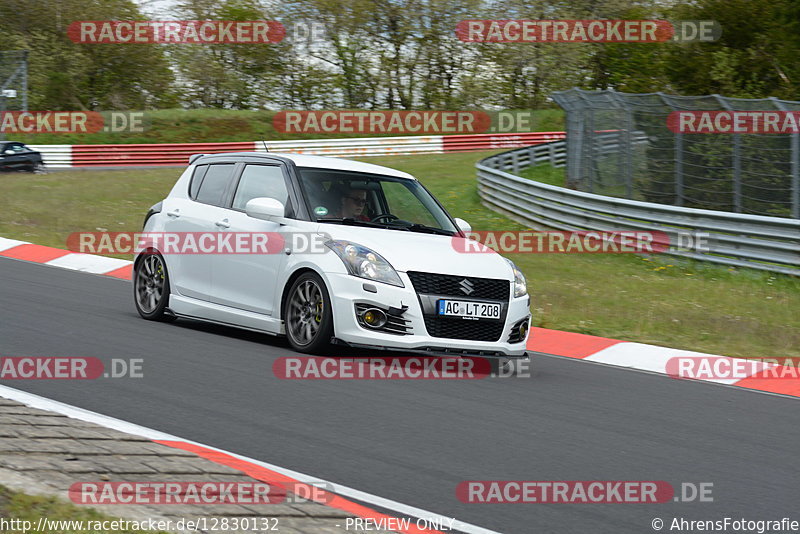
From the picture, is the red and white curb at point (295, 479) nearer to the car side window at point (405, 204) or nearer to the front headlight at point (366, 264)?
the front headlight at point (366, 264)

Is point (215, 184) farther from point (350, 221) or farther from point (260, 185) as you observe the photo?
point (350, 221)

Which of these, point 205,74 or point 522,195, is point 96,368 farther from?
point 205,74

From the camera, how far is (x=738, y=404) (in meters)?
7.86

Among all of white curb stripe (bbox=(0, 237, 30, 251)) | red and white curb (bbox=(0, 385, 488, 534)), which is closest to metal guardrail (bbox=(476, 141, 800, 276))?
white curb stripe (bbox=(0, 237, 30, 251))

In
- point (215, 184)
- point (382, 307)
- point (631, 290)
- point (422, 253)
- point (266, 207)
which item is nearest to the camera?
point (382, 307)

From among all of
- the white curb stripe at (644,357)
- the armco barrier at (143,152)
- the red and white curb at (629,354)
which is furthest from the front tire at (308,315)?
the armco barrier at (143,152)

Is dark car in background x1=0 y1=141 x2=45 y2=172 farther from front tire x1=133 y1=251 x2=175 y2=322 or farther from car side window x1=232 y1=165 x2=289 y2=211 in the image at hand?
car side window x1=232 y1=165 x2=289 y2=211

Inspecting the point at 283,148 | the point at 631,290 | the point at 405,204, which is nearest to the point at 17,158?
the point at 283,148

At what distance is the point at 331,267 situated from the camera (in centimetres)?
806

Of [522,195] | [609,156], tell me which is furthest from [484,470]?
[522,195]

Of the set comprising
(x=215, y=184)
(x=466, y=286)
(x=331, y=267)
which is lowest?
(x=466, y=286)

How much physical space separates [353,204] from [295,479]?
4357mm

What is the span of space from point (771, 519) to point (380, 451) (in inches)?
75.9

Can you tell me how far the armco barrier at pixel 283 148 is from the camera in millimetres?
44469
